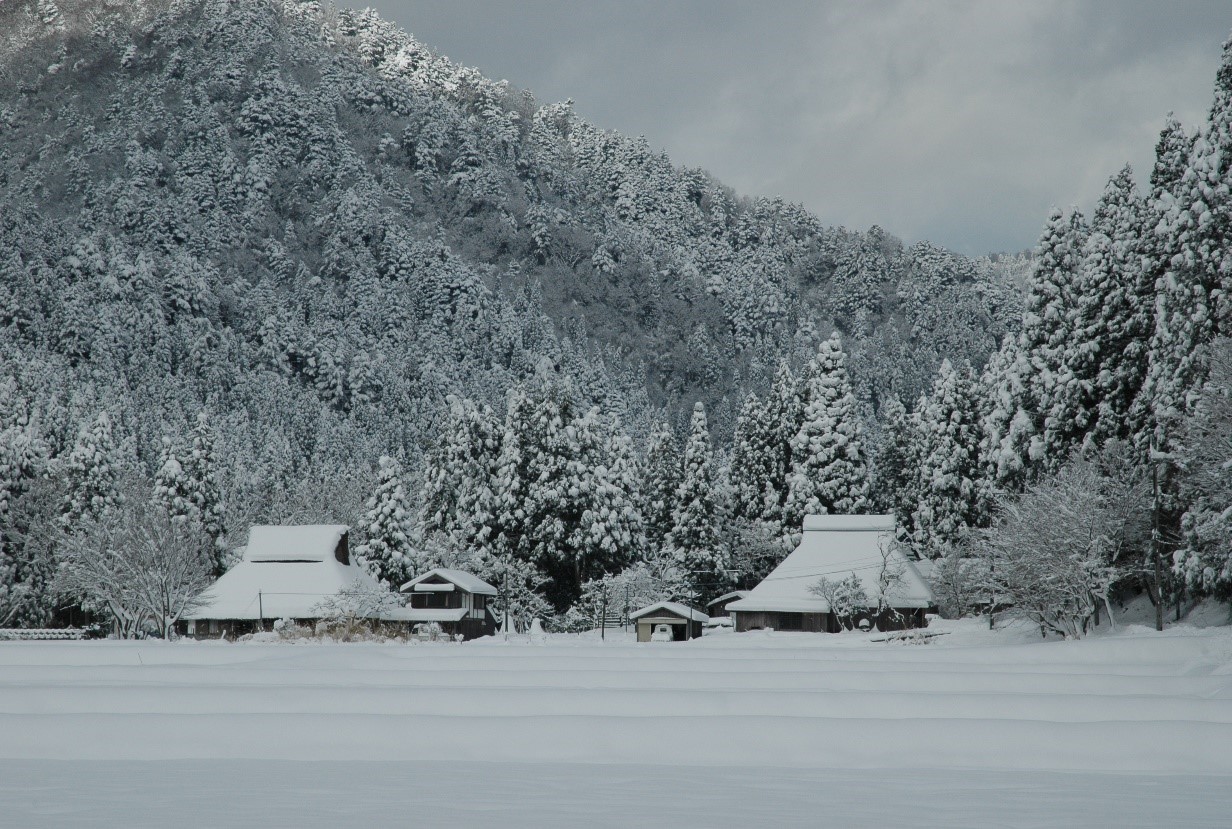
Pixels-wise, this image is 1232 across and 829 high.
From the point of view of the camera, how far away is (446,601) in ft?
196

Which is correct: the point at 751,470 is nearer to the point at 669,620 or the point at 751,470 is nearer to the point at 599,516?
the point at 599,516

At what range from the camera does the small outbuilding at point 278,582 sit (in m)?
57.7

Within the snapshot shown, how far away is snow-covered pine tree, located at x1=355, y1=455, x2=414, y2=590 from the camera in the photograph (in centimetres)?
6372

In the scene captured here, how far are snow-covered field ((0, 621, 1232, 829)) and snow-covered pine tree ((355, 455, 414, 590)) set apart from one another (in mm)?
38602

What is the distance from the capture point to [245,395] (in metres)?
143

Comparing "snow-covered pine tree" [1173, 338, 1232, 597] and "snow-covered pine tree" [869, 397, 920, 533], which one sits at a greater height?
"snow-covered pine tree" [869, 397, 920, 533]

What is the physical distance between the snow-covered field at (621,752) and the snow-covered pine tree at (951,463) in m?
33.6

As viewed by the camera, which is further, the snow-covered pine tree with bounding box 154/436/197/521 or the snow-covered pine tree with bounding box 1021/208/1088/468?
the snow-covered pine tree with bounding box 154/436/197/521

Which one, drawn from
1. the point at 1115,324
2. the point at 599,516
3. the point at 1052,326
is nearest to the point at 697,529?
the point at 599,516

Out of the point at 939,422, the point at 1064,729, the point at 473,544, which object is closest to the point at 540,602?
the point at 473,544

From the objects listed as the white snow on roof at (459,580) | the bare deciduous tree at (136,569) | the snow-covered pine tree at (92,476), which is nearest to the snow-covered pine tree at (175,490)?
the snow-covered pine tree at (92,476)

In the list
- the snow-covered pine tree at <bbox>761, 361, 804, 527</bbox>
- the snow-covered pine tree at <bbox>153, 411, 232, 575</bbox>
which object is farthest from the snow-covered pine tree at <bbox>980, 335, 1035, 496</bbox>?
the snow-covered pine tree at <bbox>153, 411, 232, 575</bbox>

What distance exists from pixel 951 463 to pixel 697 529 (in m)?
16.0

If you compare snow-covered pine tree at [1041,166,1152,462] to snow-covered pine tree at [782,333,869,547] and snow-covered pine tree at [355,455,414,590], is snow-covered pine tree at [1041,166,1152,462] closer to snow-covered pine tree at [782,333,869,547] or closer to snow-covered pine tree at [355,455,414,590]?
snow-covered pine tree at [782,333,869,547]
